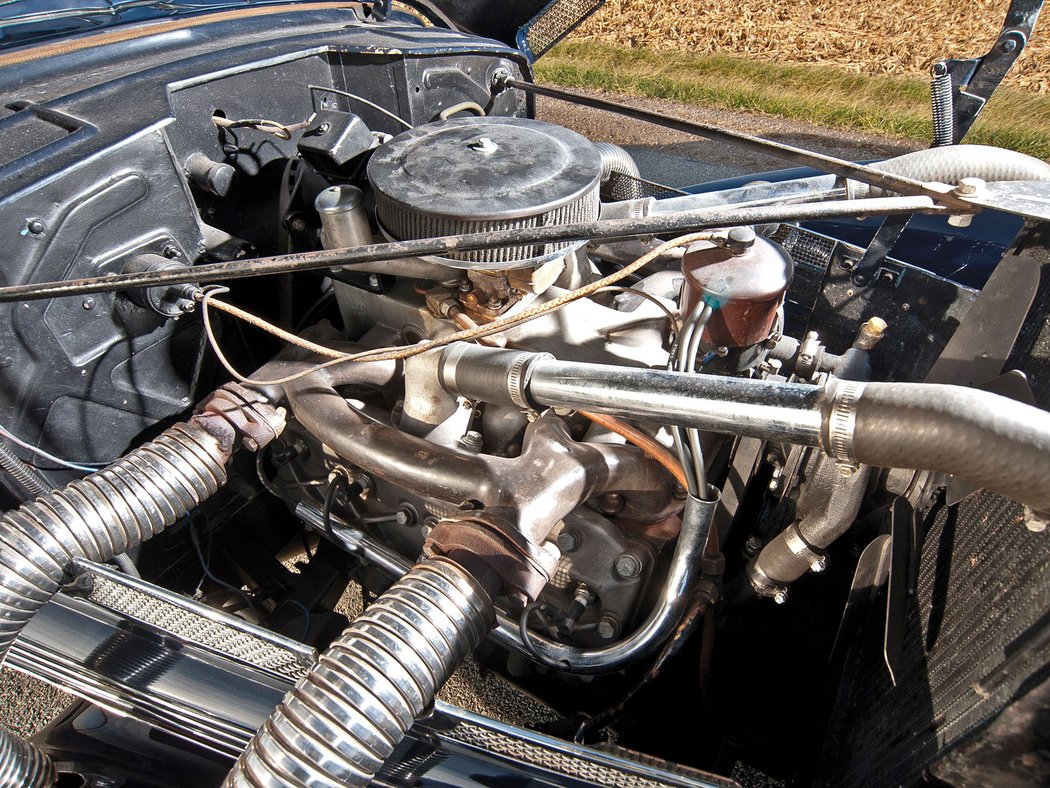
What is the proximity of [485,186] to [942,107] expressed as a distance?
1091 mm

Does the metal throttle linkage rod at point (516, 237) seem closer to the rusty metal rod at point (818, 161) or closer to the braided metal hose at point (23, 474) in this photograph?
the rusty metal rod at point (818, 161)

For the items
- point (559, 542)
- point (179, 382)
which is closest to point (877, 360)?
point (559, 542)

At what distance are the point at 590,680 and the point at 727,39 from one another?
8.49 metres

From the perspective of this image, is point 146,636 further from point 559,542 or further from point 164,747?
point 559,542

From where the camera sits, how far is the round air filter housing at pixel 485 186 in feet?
4.66

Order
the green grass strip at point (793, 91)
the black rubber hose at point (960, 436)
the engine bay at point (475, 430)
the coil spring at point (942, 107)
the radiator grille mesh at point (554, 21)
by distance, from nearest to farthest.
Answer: the black rubber hose at point (960, 436) < the engine bay at point (475, 430) < the coil spring at point (942, 107) < the radiator grille mesh at point (554, 21) < the green grass strip at point (793, 91)

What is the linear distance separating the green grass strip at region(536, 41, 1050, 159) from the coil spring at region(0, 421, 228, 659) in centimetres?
641

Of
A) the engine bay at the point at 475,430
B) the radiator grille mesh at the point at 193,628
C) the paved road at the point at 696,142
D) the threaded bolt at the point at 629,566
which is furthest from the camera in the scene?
the paved road at the point at 696,142

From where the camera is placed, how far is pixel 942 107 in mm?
1686

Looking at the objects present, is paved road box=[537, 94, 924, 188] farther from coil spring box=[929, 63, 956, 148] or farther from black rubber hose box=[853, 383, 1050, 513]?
black rubber hose box=[853, 383, 1050, 513]

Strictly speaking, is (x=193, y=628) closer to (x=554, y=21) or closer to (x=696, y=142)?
(x=554, y=21)

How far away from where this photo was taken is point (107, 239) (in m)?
1.56

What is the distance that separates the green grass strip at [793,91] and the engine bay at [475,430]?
5519mm

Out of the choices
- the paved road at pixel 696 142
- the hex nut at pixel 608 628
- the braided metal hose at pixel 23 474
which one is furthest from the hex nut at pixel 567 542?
the paved road at pixel 696 142
